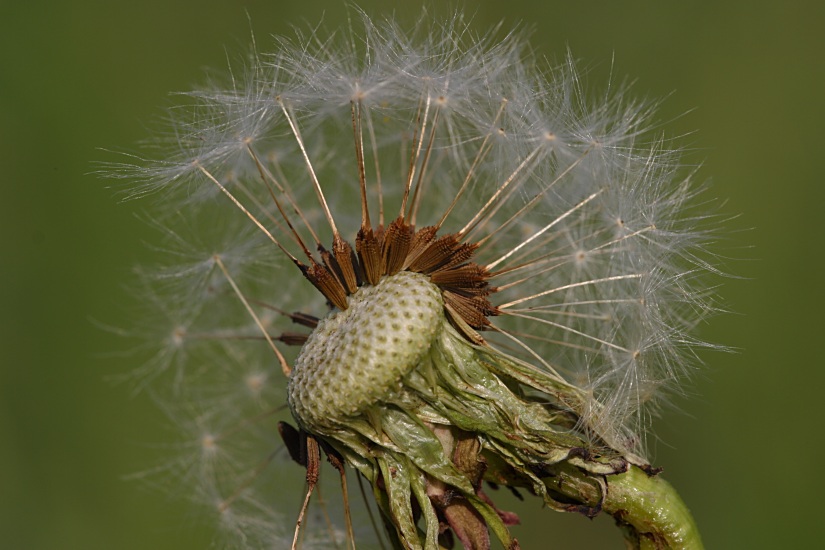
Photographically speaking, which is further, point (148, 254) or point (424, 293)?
point (148, 254)

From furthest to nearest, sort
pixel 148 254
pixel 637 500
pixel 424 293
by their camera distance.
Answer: pixel 148 254
pixel 424 293
pixel 637 500

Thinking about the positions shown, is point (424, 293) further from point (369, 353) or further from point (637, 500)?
point (637, 500)

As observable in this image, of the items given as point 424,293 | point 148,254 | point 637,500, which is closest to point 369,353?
point 424,293

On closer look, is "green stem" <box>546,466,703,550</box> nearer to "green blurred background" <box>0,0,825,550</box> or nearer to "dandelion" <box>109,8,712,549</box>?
"dandelion" <box>109,8,712,549</box>

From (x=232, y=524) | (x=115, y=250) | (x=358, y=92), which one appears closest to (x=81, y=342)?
(x=115, y=250)

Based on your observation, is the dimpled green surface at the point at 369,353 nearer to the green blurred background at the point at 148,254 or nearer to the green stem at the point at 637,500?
the green stem at the point at 637,500

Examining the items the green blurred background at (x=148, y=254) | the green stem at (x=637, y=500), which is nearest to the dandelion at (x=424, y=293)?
the green stem at (x=637, y=500)

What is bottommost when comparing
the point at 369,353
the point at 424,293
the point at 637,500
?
the point at 637,500

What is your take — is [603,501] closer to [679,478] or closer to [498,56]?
[498,56]
